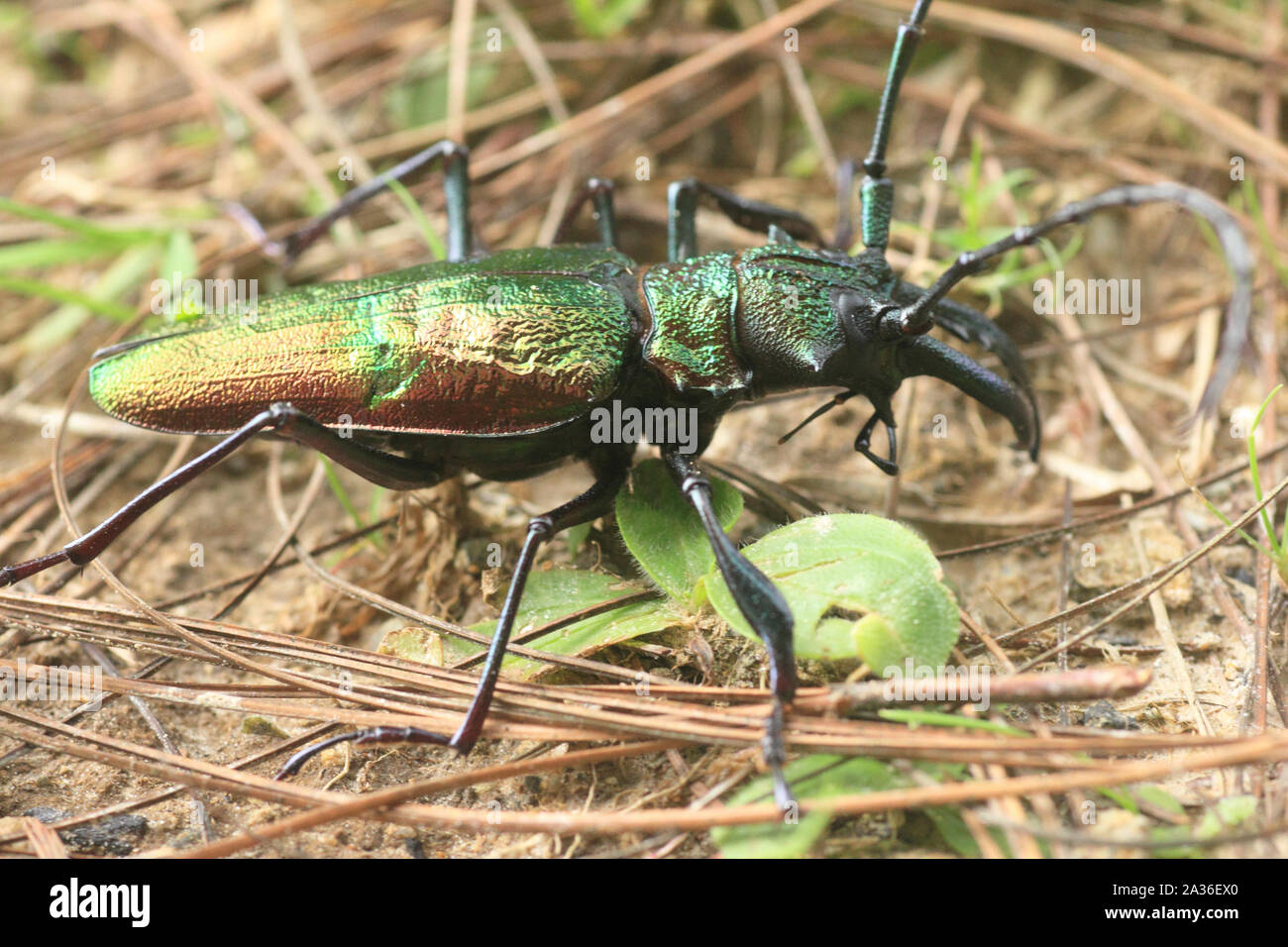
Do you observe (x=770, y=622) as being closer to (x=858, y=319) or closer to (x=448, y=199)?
(x=858, y=319)

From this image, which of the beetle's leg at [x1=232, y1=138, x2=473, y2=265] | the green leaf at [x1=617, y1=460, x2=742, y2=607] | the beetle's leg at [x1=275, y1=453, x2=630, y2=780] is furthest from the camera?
the beetle's leg at [x1=232, y1=138, x2=473, y2=265]

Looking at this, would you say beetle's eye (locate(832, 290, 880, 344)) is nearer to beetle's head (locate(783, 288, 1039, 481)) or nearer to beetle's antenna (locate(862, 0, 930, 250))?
beetle's head (locate(783, 288, 1039, 481))

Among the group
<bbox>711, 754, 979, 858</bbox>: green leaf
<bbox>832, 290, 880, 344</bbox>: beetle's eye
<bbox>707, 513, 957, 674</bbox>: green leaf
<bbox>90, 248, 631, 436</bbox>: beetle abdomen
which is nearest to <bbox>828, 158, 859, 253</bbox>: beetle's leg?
<bbox>832, 290, 880, 344</bbox>: beetle's eye

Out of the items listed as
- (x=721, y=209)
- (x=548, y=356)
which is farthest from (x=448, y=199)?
(x=548, y=356)

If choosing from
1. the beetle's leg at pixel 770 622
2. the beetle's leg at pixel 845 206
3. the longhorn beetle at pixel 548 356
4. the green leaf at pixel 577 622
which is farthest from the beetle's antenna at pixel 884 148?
the green leaf at pixel 577 622

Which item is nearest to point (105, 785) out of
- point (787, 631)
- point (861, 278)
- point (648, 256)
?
point (787, 631)
